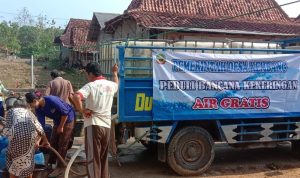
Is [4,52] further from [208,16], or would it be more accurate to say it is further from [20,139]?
[20,139]

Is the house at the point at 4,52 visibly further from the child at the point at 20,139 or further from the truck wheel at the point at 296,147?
the child at the point at 20,139

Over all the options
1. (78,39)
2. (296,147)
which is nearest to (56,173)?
(296,147)

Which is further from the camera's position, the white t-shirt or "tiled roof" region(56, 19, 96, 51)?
"tiled roof" region(56, 19, 96, 51)

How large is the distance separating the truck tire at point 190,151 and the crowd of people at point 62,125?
1552 millimetres

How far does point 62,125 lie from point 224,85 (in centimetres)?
282

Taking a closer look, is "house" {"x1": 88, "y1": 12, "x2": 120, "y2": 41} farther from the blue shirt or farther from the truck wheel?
the blue shirt

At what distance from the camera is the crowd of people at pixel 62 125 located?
5168 millimetres

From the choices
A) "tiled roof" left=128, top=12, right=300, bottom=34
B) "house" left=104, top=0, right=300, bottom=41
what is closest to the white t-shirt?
"house" left=104, top=0, right=300, bottom=41

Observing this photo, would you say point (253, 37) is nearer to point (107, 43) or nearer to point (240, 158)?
point (240, 158)

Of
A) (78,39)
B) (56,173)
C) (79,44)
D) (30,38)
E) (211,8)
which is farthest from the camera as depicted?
(30,38)

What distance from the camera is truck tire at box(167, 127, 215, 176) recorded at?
23.5 ft

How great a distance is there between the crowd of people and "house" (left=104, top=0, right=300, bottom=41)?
6.99 m

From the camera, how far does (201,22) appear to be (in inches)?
636

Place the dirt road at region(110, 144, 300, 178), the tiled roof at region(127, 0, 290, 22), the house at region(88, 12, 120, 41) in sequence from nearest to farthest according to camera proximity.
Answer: the dirt road at region(110, 144, 300, 178) < the tiled roof at region(127, 0, 290, 22) < the house at region(88, 12, 120, 41)
